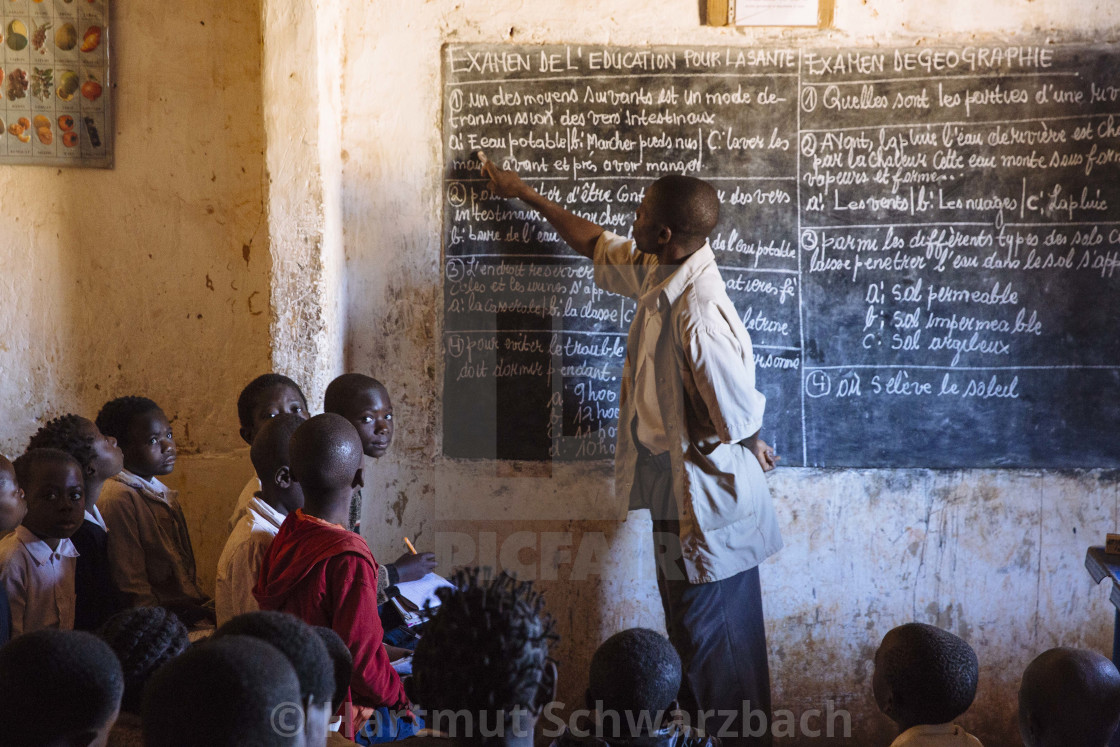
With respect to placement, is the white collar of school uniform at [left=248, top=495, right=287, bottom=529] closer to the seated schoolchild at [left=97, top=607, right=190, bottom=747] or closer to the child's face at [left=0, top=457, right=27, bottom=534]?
the child's face at [left=0, top=457, right=27, bottom=534]

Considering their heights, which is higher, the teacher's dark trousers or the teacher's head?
the teacher's head

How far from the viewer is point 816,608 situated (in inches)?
135

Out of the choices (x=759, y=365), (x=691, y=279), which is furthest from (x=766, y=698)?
(x=691, y=279)

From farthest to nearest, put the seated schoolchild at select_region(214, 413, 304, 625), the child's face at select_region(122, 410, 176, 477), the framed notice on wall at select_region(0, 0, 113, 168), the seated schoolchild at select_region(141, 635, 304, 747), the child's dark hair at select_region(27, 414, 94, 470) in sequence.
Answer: the framed notice on wall at select_region(0, 0, 113, 168)
the child's face at select_region(122, 410, 176, 477)
the child's dark hair at select_region(27, 414, 94, 470)
the seated schoolchild at select_region(214, 413, 304, 625)
the seated schoolchild at select_region(141, 635, 304, 747)

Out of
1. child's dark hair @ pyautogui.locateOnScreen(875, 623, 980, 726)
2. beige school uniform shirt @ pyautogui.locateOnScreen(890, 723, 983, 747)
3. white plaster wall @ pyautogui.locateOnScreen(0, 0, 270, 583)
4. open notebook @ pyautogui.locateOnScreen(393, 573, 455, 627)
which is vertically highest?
white plaster wall @ pyautogui.locateOnScreen(0, 0, 270, 583)

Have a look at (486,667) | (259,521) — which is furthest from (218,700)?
(259,521)

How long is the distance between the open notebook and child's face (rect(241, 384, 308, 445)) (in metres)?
0.61

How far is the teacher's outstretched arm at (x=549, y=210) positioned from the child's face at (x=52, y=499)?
70.4 inches

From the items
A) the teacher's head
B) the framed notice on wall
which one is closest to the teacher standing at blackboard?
the teacher's head

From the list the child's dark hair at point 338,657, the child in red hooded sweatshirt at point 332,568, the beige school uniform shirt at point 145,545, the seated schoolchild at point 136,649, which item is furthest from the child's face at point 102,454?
the child's dark hair at point 338,657

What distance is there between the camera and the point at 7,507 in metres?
1.99

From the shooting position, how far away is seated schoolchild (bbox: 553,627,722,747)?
162cm

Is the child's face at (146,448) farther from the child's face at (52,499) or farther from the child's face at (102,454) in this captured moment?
→ the child's face at (52,499)

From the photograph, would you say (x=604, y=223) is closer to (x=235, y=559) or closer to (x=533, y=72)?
(x=533, y=72)
